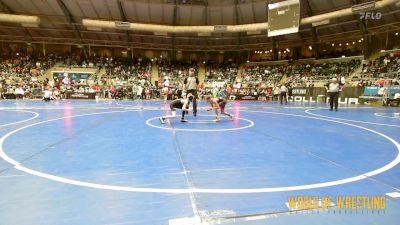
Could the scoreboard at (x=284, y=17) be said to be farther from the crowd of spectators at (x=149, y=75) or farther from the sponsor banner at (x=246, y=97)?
the sponsor banner at (x=246, y=97)

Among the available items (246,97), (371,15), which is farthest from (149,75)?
(371,15)

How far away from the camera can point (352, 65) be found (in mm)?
34594

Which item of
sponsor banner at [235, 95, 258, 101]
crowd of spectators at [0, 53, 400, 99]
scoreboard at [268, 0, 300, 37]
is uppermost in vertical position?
scoreboard at [268, 0, 300, 37]

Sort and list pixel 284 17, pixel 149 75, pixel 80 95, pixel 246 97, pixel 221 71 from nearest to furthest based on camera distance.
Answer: pixel 80 95
pixel 284 17
pixel 246 97
pixel 149 75
pixel 221 71

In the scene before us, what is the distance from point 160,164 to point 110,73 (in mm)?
35940

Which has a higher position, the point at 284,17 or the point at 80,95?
the point at 284,17

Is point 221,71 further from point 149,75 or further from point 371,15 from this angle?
point 371,15

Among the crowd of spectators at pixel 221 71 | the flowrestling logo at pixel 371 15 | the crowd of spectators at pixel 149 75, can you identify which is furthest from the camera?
the crowd of spectators at pixel 221 71

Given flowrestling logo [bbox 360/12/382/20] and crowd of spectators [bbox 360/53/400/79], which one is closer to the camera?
crowd of spectators [bbox 360/53/400/79]

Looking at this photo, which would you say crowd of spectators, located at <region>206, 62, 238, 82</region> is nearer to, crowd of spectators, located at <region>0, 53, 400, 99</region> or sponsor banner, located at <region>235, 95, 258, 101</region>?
crowd of spectators, located at <region>0, 53, 400, 99</region>

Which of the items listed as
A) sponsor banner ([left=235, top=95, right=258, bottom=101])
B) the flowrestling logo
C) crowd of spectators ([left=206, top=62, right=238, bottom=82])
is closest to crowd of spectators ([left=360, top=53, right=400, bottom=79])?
the flowrestling logo

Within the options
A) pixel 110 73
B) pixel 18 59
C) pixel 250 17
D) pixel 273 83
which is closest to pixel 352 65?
pixel 273 83

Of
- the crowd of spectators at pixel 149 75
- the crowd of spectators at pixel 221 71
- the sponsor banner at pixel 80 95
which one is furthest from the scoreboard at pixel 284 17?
the sponsor banner at pixel 80 95

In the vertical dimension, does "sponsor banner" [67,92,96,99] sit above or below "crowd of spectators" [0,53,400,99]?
below
